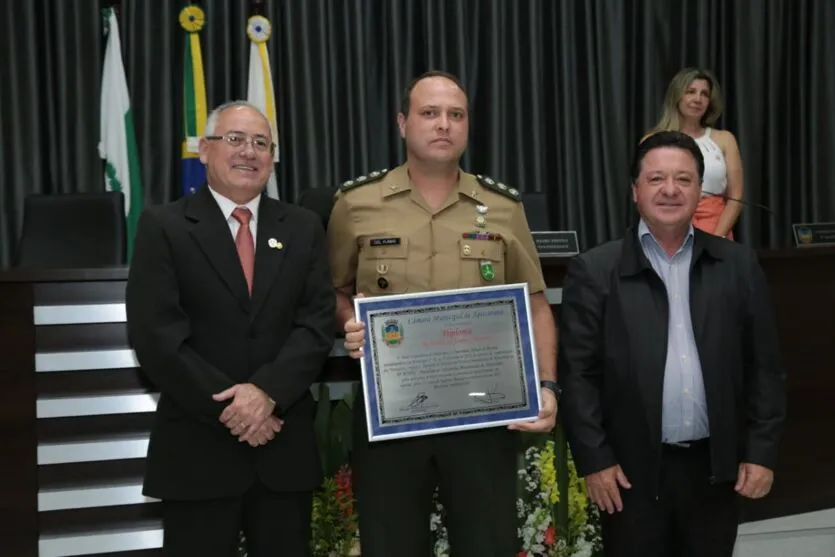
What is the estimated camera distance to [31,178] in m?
4.68

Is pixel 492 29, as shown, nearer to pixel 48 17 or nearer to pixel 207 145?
pixel 48 17

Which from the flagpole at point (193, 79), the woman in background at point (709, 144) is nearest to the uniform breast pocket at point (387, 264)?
the woman in background at point (709, 144)

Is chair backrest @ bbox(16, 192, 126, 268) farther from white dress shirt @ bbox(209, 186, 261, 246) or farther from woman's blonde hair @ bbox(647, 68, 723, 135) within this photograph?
woman's blonde hair @ bbox(647, 68, 723, 135)

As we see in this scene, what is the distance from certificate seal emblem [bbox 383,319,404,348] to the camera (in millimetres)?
1852

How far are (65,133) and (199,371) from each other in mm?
3448

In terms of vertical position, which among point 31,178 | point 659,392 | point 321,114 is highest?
point 321,114

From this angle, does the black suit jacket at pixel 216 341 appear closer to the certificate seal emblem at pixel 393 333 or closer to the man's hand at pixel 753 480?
the certificate seal emblem at pixel 393 333

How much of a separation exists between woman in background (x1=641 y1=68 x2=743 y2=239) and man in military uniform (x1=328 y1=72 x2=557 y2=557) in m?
2.22

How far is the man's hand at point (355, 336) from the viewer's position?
1829 mm

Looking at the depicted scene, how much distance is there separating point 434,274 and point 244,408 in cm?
52

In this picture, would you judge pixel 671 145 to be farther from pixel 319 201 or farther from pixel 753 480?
pixel 319 201

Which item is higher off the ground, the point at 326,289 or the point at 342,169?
the point at 342,169

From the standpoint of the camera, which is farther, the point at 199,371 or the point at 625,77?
the point at 625,77

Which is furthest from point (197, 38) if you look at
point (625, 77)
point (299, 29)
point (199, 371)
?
point (199, 371)
